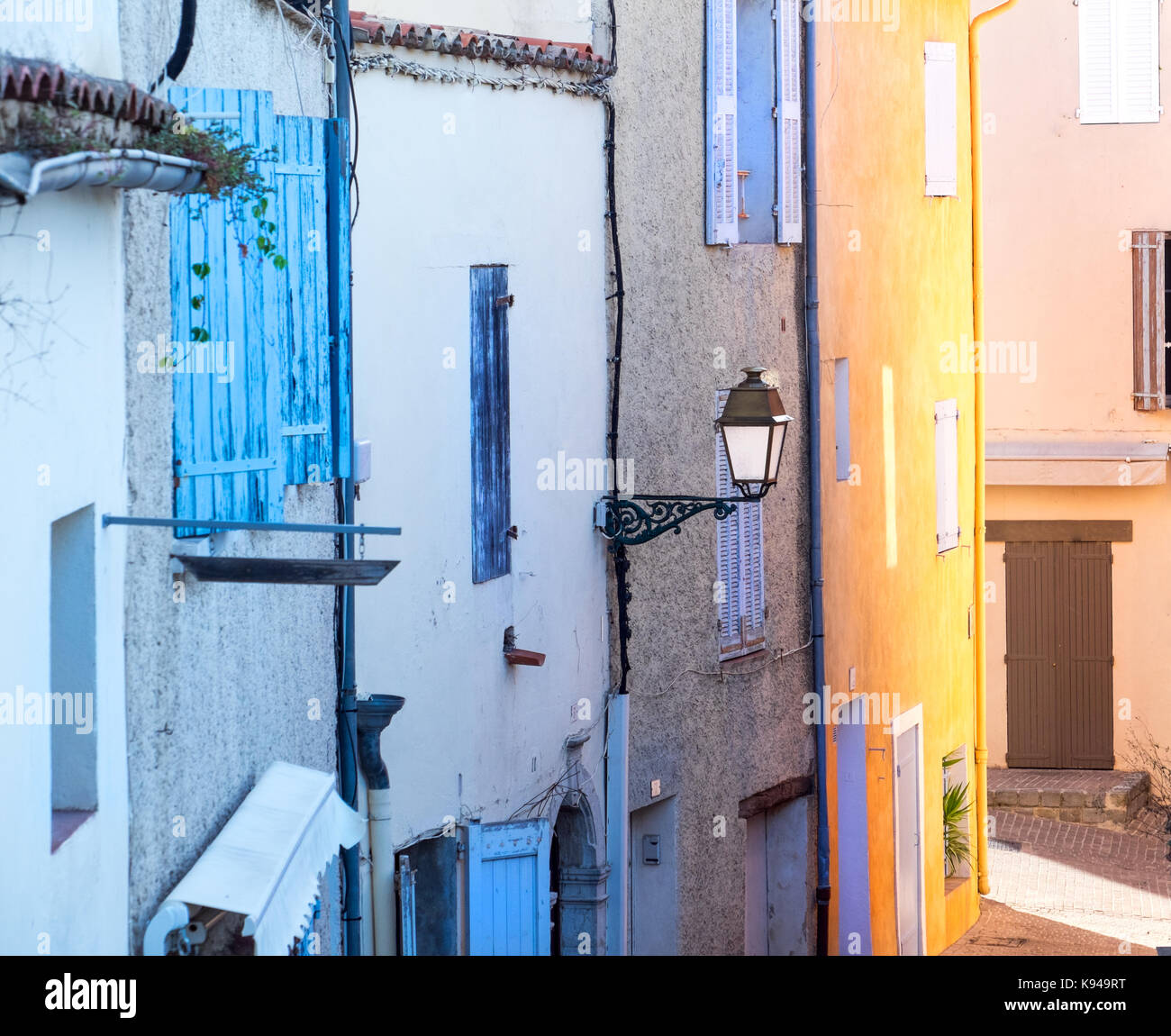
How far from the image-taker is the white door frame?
14727 millimetres

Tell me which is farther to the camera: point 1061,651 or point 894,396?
point 1061,651

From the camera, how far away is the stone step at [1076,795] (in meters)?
18.6

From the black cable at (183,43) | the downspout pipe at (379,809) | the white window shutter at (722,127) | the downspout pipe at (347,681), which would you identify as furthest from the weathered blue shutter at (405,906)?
the white window shutter at (722,127)

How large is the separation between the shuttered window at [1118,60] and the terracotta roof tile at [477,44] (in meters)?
10.5

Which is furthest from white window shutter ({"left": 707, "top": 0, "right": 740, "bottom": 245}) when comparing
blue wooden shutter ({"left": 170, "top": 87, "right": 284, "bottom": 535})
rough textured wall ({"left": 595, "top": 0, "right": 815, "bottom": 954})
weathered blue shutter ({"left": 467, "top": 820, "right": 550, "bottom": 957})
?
blue wooden shutter ({"left": 170, "top": 87, "right": 284, "bottom": 535})

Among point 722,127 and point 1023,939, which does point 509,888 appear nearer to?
point 722,127

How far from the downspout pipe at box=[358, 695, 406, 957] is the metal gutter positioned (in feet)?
11.5

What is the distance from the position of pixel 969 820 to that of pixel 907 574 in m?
3.05

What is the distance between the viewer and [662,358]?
11.5m

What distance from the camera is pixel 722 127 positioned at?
12.1 meters

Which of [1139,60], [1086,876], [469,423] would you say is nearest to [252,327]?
[469,423]

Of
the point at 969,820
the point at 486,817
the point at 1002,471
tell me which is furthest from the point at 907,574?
the point at 486,817
